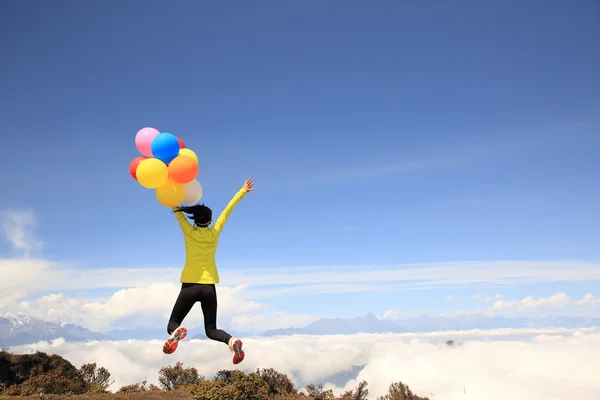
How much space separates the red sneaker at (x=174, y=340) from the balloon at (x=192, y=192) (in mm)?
1806

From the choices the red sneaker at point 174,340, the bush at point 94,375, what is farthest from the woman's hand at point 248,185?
the bush at point 94,375

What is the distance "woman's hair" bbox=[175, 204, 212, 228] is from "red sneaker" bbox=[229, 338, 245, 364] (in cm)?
167

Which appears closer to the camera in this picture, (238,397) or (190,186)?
(190,186)

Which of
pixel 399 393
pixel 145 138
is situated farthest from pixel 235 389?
pixel 145 138

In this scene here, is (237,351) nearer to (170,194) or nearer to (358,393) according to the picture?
(170,194)

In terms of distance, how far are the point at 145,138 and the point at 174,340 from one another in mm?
2891

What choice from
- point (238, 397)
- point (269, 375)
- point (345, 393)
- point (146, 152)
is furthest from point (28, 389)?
point (146, 152)

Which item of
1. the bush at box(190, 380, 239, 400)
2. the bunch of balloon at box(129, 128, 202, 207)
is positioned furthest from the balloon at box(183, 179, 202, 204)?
the bush at box(190, 380, 239, 400)

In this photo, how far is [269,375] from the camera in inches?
1059

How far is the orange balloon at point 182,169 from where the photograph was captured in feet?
20.4

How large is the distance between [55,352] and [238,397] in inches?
519

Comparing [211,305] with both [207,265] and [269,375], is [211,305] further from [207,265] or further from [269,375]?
[269,375]

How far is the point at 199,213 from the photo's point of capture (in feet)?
21.1

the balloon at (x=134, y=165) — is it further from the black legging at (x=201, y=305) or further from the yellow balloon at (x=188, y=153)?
the black legging at (x=201, y=305)
